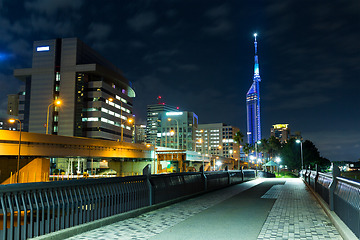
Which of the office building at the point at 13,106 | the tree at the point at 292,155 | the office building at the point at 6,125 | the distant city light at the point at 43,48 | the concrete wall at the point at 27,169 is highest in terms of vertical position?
the distant city light at the point at 43,48

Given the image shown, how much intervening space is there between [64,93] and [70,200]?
117 metres

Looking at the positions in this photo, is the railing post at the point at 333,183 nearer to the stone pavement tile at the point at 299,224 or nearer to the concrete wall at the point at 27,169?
the stone pavement tile at the point at 299,224

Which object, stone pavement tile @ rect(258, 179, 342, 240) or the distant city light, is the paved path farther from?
the distant city light

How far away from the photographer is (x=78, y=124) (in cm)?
11550

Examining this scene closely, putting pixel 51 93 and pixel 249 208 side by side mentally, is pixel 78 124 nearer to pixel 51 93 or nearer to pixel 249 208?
pixel 51 93

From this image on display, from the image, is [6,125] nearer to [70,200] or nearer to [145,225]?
[145,225]

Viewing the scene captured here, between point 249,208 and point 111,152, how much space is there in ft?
193

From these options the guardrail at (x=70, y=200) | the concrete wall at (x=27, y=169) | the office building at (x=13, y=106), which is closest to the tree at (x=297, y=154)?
the concrete wall at (x=27, y=169)

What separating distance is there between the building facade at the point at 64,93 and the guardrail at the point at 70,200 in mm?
106036

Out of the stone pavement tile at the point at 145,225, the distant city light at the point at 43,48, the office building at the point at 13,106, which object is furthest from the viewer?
the office building at the point at 13,106

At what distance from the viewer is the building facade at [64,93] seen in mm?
115250

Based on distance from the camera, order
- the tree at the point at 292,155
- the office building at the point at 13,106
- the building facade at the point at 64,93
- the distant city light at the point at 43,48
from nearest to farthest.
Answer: the tree at the point at 292,155, the building facade at the point at 64,93, the distant city light at the point at 43,48, the office building at the point at 13,106

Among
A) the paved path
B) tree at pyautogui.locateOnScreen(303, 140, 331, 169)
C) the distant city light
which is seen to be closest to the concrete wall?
the paved path

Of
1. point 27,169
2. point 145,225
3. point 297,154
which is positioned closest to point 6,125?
point 27,169
